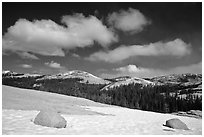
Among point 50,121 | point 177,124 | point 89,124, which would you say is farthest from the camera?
point 177,124

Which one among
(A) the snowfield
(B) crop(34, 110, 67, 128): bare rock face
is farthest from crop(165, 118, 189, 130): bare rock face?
(B) crop(34, 110, 67, 128): bare rock face

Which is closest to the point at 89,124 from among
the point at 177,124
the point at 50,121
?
the point at 50,121

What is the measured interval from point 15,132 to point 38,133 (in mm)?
997

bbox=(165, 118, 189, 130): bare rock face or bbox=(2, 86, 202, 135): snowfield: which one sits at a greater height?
bbox=(165, 118, 189, 130): bare rock face

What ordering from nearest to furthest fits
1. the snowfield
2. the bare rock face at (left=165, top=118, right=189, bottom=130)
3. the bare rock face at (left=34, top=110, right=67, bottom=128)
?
1. the snowfield
2. the bare rock face at (left=34, top=110, right=67, bottom=128)
3. the bare rock face at (left=165, top=118, right=189, bottom=130)

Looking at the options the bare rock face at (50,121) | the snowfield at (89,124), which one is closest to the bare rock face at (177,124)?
the snowfield at (89,124)

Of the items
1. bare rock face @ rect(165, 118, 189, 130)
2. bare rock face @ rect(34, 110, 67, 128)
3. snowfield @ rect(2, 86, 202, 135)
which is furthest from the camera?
bare rock face @ rect(165, 118, 189, 130)

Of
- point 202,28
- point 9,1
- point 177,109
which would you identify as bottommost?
point 177,109

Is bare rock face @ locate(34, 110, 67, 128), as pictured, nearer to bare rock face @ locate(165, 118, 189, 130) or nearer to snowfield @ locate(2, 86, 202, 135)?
snowfield @ locate(2, 86, 202, 135)

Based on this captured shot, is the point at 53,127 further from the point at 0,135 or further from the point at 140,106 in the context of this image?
the point at 140,106

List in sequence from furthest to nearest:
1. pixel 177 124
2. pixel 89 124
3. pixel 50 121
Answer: pixel 177 124 < pixel 89 124 < pixel 50 121

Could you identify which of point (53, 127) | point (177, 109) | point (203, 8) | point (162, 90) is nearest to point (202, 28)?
point (203, 8)

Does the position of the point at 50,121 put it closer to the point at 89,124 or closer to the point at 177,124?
the point at 89,124

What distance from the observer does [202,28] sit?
10766 millimetres
